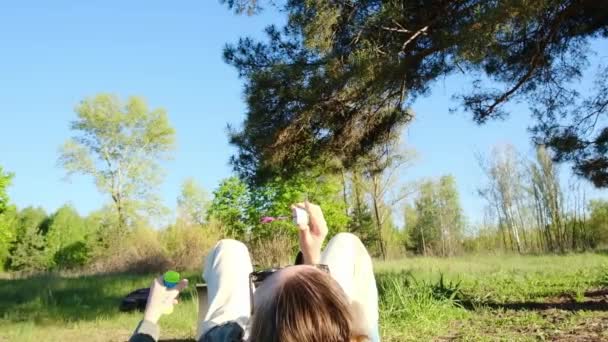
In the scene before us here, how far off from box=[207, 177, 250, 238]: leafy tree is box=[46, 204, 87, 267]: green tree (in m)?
→ 8.52

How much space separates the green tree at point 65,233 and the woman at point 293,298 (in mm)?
24814

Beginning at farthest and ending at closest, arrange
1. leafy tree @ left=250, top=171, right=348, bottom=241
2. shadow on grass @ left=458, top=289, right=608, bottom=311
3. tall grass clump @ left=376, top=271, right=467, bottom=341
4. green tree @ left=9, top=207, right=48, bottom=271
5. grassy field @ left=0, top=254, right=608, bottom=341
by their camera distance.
A: green tree @ left=9, top=207, right=48, bottom=271 < leafy tree @ left=250, top=171, right=348, bottom=241 < shadow on grass @ left=458, top=289, right=608, bottom=311 < tall grass clump @ left=376, top=271, right=467, bottom=341 < grassy field @ left=0, top=254, right=608, bottom=341

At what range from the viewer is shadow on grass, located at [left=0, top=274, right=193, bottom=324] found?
594 centimetres

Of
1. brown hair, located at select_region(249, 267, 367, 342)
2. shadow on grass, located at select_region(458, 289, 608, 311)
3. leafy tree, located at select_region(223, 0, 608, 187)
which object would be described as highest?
leafy tree, located at select_region(223, 0, 608, 187)

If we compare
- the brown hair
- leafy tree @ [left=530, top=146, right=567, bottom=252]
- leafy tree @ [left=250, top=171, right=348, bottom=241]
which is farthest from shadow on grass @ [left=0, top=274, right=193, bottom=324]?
leafy tree @ [left=530, top=146, right=567, bottom=252]

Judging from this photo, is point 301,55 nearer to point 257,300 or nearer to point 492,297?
point 492,297

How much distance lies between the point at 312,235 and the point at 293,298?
0.89 meters

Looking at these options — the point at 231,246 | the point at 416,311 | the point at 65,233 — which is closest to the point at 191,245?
the point at 416,311

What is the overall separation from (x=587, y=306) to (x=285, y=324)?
15.3ft

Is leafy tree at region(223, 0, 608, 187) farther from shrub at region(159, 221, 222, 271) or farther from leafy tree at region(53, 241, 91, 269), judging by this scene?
leafy tree at region(53, 241, 91, 269)

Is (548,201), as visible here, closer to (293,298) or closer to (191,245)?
(191,245)

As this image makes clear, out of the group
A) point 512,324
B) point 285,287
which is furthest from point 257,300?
point 512,324

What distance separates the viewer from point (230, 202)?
2006cm

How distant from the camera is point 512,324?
4098 millimetres
